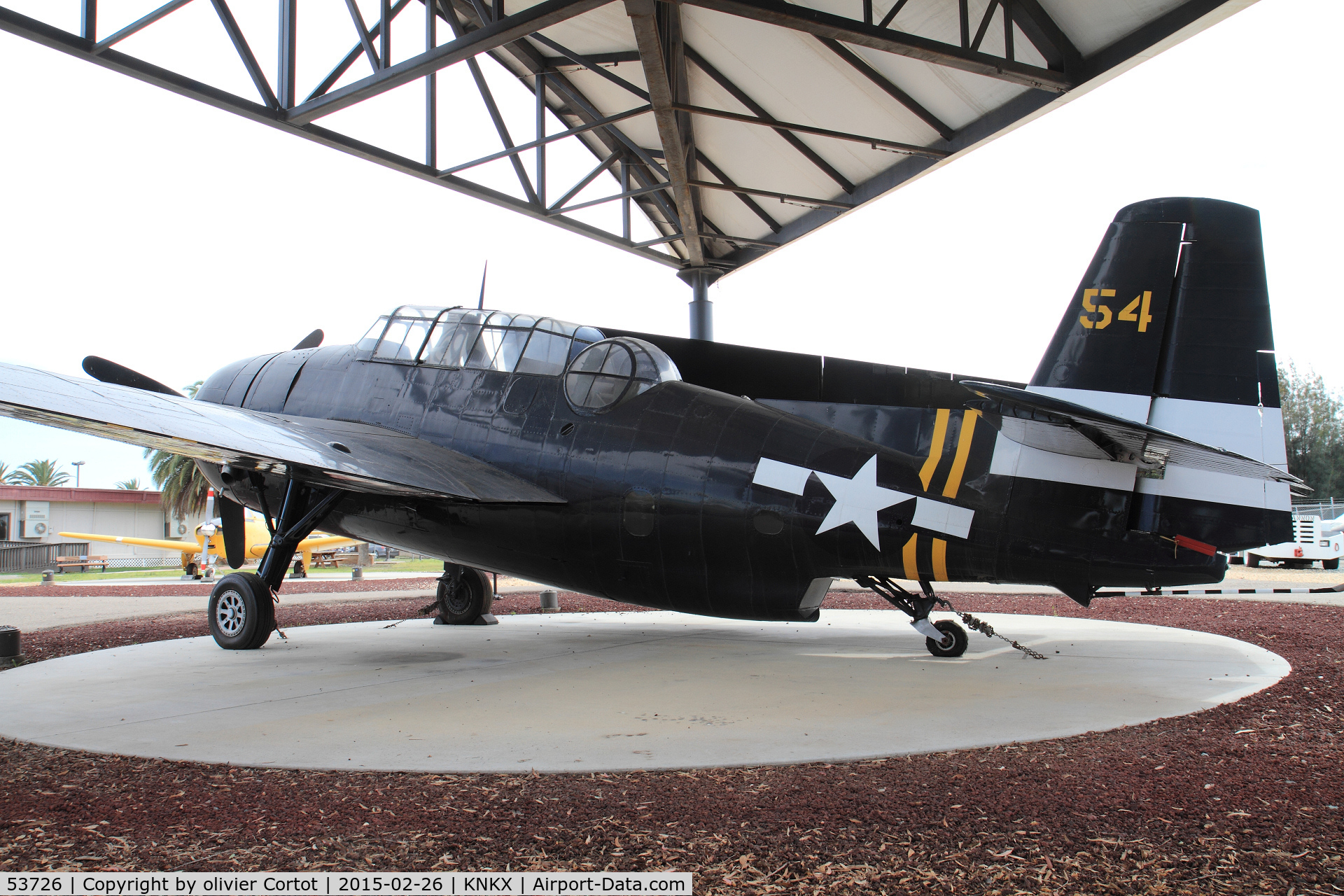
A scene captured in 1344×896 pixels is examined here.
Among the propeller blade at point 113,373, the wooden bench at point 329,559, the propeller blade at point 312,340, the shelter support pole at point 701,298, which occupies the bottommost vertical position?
the wooden bench at point 329,559

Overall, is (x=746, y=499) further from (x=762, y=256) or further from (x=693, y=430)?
(x=762, y=256)

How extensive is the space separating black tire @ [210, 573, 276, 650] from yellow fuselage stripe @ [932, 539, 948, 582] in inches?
268

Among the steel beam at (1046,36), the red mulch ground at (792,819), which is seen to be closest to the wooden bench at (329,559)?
the steel beam at (1046,36)

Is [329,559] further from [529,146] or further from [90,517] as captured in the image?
[529,146]

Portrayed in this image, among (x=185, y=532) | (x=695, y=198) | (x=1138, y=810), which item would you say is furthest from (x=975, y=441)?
(x=185, y=532)

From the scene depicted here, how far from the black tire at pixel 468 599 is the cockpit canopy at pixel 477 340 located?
3689 mm

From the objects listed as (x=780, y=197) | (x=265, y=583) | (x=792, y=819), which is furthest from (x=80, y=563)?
(x=792, y=819)

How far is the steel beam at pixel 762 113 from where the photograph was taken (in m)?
12.2

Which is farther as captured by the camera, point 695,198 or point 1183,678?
point 695,198

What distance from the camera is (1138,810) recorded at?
3.62 m

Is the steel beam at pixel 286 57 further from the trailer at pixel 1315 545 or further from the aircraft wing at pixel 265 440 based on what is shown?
the trailer at pixel 1315 545

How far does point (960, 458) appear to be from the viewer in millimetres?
6699

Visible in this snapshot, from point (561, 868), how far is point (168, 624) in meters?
11.5

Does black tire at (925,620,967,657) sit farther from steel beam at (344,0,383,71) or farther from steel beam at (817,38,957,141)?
steel beam at (344,0,383,71)
